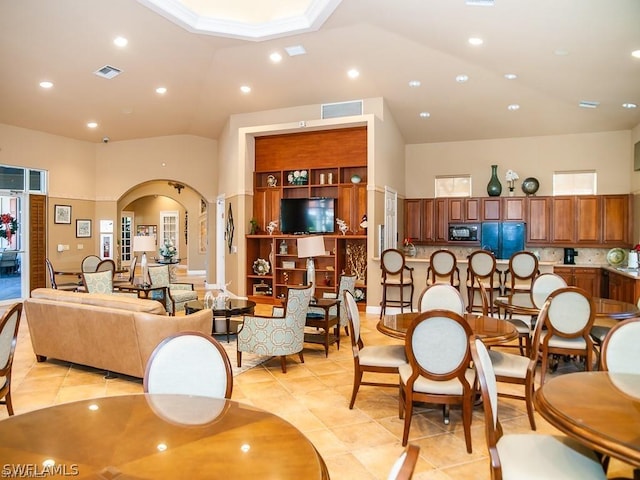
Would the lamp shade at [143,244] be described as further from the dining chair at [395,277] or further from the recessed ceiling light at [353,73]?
the recessed ceiling light at [353,73]

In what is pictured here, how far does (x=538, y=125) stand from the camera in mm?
8547

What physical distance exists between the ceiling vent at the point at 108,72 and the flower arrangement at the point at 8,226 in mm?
3911

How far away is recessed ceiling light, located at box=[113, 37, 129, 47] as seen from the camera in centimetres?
609

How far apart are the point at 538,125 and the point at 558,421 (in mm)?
8043

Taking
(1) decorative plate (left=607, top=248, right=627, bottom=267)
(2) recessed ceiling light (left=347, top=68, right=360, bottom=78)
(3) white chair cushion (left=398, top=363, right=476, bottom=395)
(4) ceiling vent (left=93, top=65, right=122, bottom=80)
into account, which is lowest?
(3) white chair cushion (left=398, top=363, right=476, bottom=395)

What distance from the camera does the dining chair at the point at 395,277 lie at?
718cm

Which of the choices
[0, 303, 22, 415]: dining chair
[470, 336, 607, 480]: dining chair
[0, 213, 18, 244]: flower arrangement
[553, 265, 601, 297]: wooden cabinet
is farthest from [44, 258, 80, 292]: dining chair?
[553, 265, 601, 297]: wooden cabinet

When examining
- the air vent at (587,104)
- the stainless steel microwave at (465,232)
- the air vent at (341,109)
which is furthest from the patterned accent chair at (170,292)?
the air vent at (587,104)

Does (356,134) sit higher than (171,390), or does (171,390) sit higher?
(356,134)

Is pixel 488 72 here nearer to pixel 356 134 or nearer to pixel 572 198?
pixel 356 134

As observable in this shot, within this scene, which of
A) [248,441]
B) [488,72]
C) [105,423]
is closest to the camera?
[248,441]

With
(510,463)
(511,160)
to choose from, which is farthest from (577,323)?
(511,160)

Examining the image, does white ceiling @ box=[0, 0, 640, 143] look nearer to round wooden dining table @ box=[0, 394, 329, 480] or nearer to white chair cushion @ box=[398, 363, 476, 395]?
white chair cushion @ box=[398, 363, 476, 395]

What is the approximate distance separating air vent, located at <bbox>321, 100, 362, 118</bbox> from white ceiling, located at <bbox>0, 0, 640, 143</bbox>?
0.15 metres
